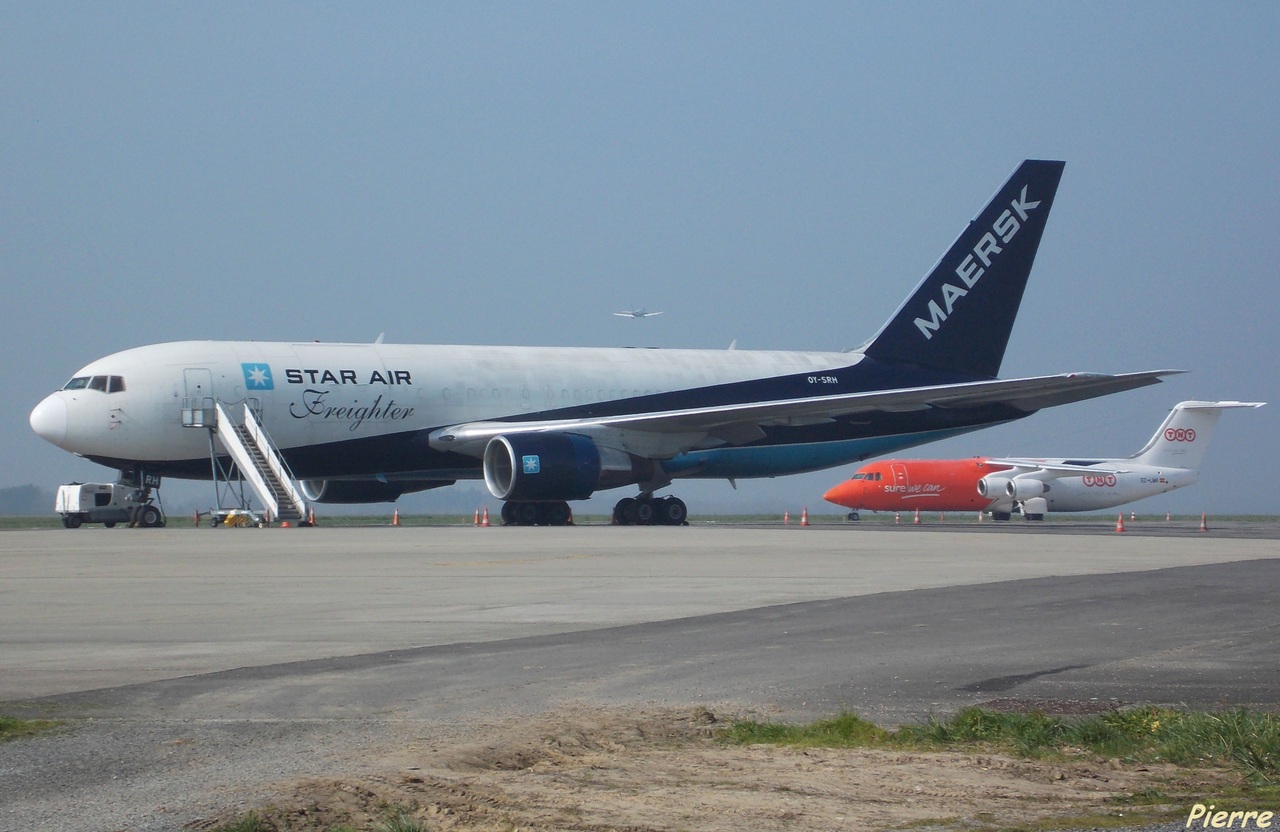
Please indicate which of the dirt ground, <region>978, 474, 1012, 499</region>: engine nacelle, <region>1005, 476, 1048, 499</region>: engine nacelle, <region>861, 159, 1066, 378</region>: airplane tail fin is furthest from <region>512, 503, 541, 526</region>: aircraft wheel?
<region>1005, 476, 1048, 499</region>: engine nacelle

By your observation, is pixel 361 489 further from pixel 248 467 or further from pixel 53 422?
pixel 53 422

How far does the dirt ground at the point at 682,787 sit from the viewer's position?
459 centimetres

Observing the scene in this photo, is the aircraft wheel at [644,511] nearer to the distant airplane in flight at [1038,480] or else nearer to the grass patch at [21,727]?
the distant airplane in flight at [1038,480]

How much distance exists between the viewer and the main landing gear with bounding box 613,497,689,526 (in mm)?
30891

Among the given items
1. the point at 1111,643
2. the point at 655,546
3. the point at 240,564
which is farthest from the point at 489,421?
the point at 1111,643

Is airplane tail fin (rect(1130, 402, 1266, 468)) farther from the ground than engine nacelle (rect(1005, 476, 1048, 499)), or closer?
farther from the ground

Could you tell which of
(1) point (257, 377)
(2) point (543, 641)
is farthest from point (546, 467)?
(2) point (543, 641)

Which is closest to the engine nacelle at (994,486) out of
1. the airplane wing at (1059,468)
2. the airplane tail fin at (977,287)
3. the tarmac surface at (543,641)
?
the airplane wing at (1059,468)

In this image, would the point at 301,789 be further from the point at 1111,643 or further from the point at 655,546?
the point at 655,546

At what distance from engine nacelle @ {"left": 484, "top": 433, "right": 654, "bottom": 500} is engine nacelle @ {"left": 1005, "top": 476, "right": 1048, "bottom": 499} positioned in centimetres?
2391

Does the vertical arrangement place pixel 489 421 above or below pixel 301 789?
above

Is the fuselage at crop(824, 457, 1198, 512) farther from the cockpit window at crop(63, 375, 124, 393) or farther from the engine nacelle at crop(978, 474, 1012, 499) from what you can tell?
the cockpit window at crop(63, 375, 124, 393)

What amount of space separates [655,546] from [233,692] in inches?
511

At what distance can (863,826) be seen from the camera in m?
4.52
